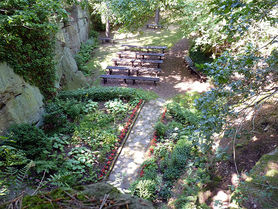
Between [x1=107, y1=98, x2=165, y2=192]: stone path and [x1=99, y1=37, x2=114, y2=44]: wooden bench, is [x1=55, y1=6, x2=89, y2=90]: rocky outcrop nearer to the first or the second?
[x1=99, y1=37, x2=114, y2=44]: wooden bench

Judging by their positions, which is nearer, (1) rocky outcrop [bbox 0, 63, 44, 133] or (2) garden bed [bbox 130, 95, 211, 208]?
(2) garden bed [bbox 130, 95, 211, 208]

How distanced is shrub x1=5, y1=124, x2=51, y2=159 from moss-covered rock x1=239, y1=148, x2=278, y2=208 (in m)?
5.22

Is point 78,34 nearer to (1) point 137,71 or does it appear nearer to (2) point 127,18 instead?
(1) point 137,71

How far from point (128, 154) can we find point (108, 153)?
2.24 ft

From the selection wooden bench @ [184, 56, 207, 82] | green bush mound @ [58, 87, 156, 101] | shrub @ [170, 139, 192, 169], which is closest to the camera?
shrub @ [170, 139, 192, 169]

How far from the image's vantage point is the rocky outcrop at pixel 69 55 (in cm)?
955

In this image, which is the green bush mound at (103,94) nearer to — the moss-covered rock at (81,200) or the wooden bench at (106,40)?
the moss-covered rock at (81,200)

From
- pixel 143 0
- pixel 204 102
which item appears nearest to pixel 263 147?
pixel 204 102

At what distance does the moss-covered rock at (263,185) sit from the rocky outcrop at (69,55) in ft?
28.2

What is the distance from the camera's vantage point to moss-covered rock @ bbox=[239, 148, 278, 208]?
2.61 meters

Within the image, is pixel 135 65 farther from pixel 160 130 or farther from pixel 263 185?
pixel 263 185

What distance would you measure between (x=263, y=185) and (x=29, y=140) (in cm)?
570

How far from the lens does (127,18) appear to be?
7137 millimetres

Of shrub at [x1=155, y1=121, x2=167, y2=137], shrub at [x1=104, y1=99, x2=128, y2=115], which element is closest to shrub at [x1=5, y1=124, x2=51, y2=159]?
shrub at [x1=104, y1=99, x2=128, y2=115]
